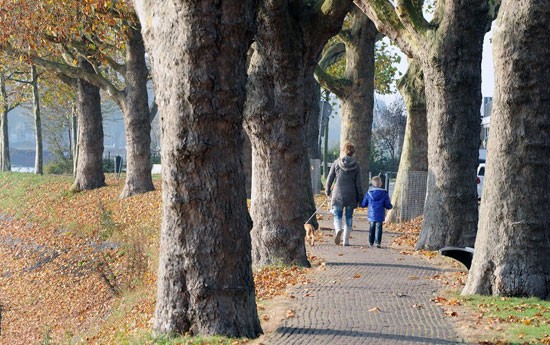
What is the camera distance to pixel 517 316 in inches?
415

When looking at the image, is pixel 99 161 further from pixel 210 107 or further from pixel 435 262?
pixel 210 107

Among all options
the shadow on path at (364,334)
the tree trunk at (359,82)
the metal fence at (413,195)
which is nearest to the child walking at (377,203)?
the metal fence at (413,195)

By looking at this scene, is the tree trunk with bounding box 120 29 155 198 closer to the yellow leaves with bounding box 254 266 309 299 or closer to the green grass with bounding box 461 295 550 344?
the yellow leaves with bounding box 254 266 309 299

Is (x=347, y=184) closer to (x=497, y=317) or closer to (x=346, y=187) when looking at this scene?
(x=346, y=187)

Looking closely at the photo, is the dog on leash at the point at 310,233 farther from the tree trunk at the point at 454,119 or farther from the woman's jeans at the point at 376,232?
the tree trunk at the point at 454,119

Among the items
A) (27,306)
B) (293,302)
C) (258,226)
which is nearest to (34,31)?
(27,306)

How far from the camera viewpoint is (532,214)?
1143 centimetres

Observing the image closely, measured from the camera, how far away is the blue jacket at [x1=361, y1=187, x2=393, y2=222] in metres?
17.8

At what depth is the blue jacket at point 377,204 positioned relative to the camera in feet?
58.2

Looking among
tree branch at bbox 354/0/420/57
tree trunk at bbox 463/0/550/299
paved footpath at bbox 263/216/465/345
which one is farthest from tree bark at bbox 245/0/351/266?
tree trunk at bbox 463/0/550/299

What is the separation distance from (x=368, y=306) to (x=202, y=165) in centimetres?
299

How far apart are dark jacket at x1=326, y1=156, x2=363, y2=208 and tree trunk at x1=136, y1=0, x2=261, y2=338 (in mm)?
7840

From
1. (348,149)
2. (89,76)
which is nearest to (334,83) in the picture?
(89,76)

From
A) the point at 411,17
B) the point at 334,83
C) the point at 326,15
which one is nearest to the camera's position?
the point at 326,15
